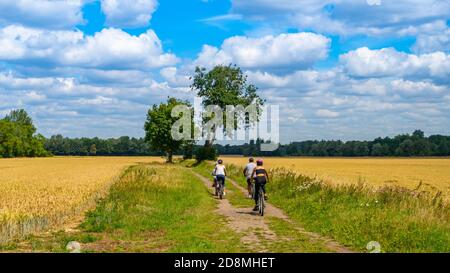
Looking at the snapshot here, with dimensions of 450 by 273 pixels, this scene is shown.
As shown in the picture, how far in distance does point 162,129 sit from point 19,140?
223 ft

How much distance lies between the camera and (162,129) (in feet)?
283

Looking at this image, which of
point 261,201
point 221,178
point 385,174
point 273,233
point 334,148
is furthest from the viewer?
point 334,148

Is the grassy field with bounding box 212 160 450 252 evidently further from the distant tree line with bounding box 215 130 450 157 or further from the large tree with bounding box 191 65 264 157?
the distant tree line with bounding box 215 130 450 157

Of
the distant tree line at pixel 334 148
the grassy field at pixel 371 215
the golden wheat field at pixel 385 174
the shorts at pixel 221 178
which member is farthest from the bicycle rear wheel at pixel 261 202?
the distant tree line at pixel 334 148

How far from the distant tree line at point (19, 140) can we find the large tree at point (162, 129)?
6135cm

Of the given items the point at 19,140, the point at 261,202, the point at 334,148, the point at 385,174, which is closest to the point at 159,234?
the point at 261,202

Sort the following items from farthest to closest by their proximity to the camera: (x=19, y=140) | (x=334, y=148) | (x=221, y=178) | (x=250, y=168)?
(x=334, y=148)
(x=19, y=140)
(x=221, y=178)
(x=250, y=168)

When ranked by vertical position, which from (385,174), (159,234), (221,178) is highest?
(221,178)

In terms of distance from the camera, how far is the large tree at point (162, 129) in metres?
86.6

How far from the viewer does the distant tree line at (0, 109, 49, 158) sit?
436ft

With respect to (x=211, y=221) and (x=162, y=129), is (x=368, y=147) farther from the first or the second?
(x=211, y=221)

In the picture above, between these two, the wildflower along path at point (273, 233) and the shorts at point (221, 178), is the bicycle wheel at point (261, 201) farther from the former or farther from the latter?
the shorts at point (221, 178)

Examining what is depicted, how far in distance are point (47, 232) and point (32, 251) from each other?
9.75 feet
